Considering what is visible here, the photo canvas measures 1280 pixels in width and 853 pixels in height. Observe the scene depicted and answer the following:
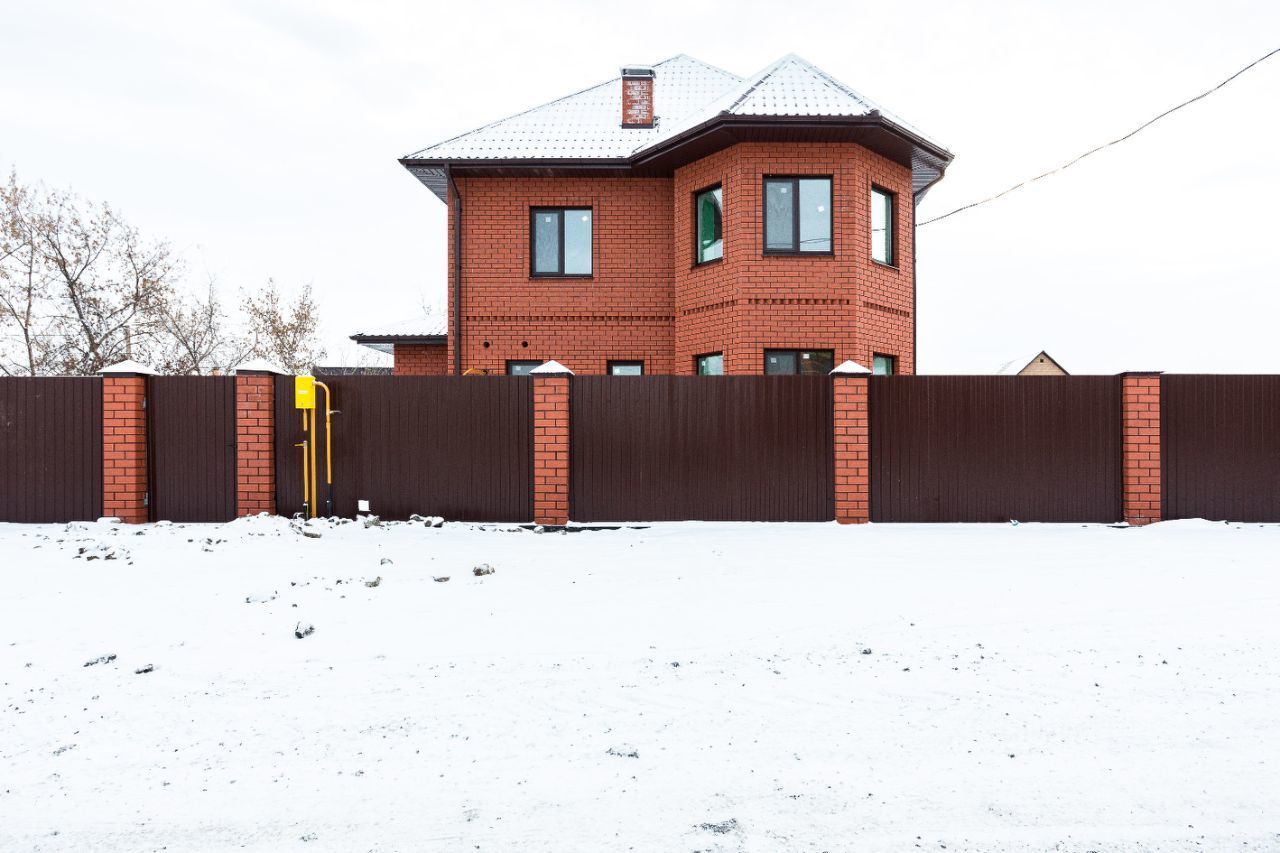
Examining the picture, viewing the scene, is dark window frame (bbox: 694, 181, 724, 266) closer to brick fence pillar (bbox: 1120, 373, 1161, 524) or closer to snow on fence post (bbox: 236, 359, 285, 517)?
brick fence pillar (bbox: 1120, 373, 1161, 524)

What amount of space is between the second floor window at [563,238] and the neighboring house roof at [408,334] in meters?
3.18

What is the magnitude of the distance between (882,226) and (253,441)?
9599 millimetres

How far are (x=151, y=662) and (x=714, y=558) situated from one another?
4.16m

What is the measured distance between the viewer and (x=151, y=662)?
344 centimetres

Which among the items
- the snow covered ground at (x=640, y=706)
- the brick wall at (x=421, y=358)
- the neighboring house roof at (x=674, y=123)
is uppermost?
the neighboring house roof at (x=674, y=123)

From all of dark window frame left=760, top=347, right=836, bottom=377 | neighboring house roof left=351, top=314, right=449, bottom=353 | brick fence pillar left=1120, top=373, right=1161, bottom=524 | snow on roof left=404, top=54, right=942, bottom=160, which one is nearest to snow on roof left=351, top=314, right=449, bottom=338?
neighboring house roof left=351, top=314, right=449, bottom=353

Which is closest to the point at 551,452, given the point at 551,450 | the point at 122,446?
the point at 551,450

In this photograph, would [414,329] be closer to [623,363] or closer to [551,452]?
[623,363]

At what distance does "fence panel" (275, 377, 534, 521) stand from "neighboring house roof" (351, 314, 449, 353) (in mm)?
5717

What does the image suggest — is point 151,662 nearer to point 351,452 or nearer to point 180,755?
point 180,755

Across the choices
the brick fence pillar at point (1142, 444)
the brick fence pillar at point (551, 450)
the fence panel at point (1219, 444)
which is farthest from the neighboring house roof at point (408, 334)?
the fence panel at point (1219, 444)

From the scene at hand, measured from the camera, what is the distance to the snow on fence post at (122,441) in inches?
290

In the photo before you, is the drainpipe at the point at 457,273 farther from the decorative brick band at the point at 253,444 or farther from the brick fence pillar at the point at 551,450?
the brick fence pillar at the point at 551,450

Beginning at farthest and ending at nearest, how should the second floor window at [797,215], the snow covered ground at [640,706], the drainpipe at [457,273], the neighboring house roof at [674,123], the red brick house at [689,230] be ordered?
the drainpipe at [457,273] → the second floor window at [797,215] → the red brick house at [689,230] → the neighboring house roof at [674,123] → the snow covered ground at [640,706]
